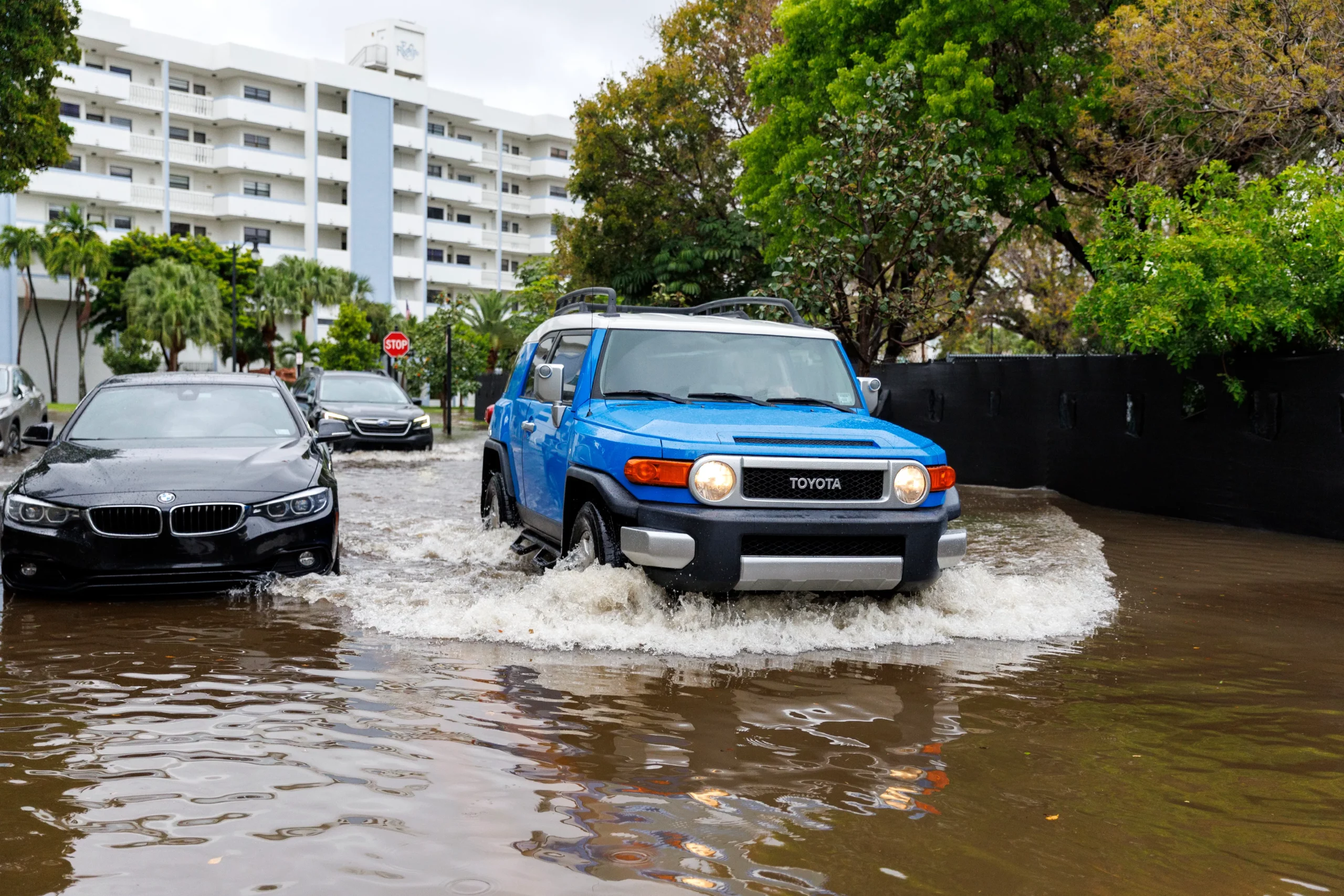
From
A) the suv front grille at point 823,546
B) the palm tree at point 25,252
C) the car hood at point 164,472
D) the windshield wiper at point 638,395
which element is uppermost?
the palm tree at point 25,252

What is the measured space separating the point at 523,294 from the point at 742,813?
56713mm

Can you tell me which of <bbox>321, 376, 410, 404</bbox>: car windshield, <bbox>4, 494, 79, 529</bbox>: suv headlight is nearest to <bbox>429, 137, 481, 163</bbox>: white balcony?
<bbox>321, 376, 410, 404</bbox>: car windshield

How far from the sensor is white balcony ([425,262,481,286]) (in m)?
80.6

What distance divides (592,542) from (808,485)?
1.27m

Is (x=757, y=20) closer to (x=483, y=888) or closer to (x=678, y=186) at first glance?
(x=678, y=186)

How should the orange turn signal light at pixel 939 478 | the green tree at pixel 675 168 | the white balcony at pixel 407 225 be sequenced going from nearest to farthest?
the orange turn signal light at pixel 939 478, the green tree at pixel 675 168, the white balcony at pixel 407 225

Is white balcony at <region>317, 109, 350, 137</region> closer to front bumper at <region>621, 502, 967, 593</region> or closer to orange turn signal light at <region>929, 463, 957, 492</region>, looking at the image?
orange turn signal light at <region>929, 463, 957, 492</region>

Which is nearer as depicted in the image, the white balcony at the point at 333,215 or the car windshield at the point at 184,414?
the car windshield at the point at 184,414

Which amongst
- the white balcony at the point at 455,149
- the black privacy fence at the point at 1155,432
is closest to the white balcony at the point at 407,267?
the white balcony at the point at 455,149

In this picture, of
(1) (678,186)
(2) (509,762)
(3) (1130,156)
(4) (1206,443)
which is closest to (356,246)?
(1) (678,186)

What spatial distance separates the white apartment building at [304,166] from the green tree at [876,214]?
169ft

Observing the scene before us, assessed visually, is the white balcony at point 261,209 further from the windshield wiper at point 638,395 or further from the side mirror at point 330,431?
the windshield wiper at point 638,395

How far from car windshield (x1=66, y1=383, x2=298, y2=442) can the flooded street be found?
1362 millimetres

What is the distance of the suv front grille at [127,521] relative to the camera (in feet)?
24.3
